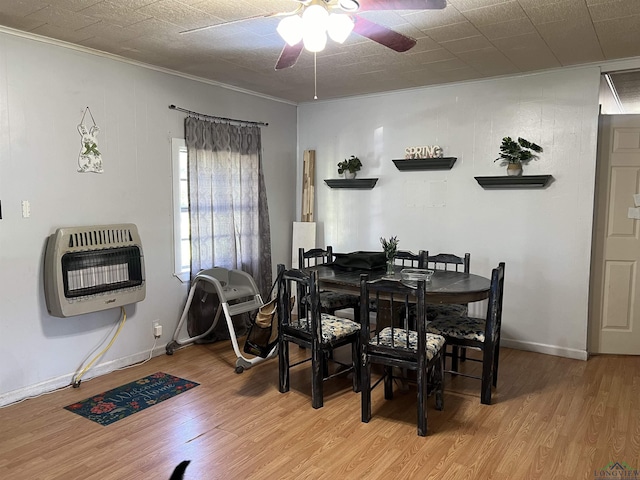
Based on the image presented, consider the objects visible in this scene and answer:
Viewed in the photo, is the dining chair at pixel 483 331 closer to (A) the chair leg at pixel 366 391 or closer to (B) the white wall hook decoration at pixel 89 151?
(A) the chair leg at pixel 366 391

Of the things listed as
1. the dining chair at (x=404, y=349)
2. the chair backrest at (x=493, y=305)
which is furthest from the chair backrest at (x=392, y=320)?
the chair backrest at (x=493, y=305)

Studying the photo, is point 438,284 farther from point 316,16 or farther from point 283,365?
point 316,16

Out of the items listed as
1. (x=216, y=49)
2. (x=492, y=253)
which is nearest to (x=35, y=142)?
(x=216, y=49)

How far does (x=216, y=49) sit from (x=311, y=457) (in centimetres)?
280

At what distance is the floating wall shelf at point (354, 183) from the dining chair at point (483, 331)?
204 centimetres

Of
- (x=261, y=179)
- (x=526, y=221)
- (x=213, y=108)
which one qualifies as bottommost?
(x=526, y=221)

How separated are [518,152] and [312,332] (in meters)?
2.44

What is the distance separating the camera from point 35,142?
3.30 meters

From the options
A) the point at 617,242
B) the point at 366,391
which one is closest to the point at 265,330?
the point at 366,391

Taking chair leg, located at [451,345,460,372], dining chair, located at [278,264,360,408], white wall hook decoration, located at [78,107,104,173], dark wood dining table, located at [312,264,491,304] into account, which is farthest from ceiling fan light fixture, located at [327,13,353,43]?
chair leg, located at [451,345,460,372]

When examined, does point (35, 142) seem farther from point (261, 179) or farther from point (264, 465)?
point (264, 465)

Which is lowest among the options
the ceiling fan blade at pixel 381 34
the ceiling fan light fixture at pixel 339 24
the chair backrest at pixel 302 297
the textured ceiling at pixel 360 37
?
the chair backrest at pixel 302 297

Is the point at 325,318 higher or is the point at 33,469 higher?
the point at 325,318

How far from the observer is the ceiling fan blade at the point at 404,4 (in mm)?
2051
